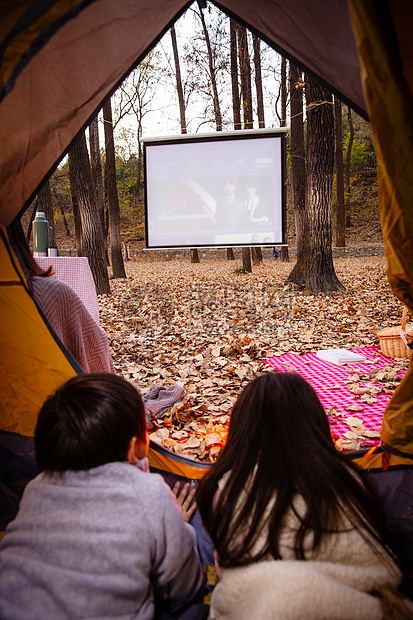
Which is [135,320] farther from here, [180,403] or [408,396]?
[408,396]

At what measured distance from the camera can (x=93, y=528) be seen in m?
1.14

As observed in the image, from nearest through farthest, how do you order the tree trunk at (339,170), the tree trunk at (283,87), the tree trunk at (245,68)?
the tree trunk at (245,68) < the tree trunk at (283,87) < the tree trunk at (339,170)

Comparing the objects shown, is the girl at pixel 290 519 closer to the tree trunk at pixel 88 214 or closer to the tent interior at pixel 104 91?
the tent interior at pixel 104 91

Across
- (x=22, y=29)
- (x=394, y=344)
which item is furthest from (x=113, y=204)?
(x=22, y=29)

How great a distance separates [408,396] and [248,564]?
100 cm

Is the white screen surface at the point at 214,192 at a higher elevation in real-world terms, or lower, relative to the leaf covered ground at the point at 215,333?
higher

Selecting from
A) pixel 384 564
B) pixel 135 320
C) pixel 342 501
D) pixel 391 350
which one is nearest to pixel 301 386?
pixel 342 501

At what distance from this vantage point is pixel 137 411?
1.39m

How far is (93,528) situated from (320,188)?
7534 mm

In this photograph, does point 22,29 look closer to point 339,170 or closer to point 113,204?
point 113,204

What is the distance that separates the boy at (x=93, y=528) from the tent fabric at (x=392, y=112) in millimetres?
1161

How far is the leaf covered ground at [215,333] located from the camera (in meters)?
3.16

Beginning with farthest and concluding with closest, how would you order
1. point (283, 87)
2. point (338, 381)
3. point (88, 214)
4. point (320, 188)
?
point (283, 87) < point (88, 214) < point (320, 188) < point (338, 381)

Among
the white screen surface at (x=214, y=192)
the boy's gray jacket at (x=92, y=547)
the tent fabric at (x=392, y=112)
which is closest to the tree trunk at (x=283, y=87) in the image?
the white screen surface at (x=214, y=192)
